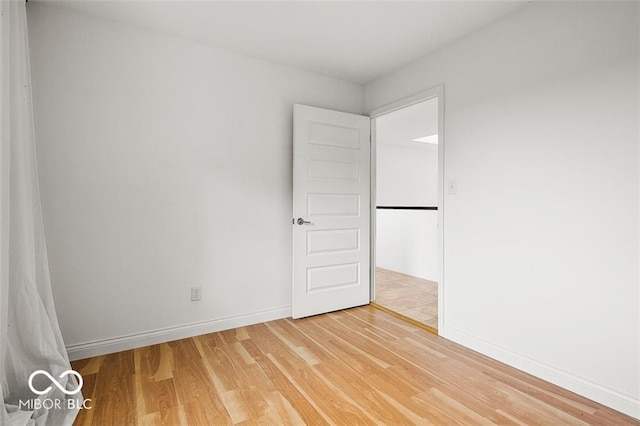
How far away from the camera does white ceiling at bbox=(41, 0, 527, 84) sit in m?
2.17

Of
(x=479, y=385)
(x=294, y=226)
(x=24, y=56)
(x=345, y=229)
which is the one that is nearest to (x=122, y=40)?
(x=24, y=56)

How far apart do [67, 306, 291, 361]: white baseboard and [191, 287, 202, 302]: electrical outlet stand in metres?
0.21

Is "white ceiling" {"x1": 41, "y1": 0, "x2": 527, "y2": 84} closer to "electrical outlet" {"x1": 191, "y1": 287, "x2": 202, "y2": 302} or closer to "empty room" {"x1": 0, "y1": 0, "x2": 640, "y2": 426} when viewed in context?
"empty room" {"x1": 0, "y1": 0, "x2": 640, "y2": 426}

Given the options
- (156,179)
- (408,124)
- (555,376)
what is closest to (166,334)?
(156,179)

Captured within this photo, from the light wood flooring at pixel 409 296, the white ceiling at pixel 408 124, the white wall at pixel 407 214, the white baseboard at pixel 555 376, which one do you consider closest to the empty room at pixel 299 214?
the white baseboard at pixel 555 376

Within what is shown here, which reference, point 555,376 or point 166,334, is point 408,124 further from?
point 166,334

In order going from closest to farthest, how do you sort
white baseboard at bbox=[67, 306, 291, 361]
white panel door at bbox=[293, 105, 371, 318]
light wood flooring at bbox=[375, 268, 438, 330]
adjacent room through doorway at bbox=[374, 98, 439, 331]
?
white baseboard at bbox=[67, 306, 291, 361] → white panel door at bbox=[293, 105, 371, 318] → light wood flooring at bbox=[375, 268, 438, 330] → adjacent room through doorway at bbox=[374, 98, 439, 331]

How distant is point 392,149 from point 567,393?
597 centimetres

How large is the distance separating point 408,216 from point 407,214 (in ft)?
0.14

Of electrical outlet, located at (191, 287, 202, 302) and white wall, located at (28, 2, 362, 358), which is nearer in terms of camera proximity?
white wall, located at (28, 2, 362, 358)

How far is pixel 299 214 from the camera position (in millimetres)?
3041


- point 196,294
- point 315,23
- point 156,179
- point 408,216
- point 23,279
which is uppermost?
point 315,23

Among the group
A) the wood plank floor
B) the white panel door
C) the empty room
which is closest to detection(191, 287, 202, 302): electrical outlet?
the empty room

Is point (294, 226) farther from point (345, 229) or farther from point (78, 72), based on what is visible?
point (78, 72)
